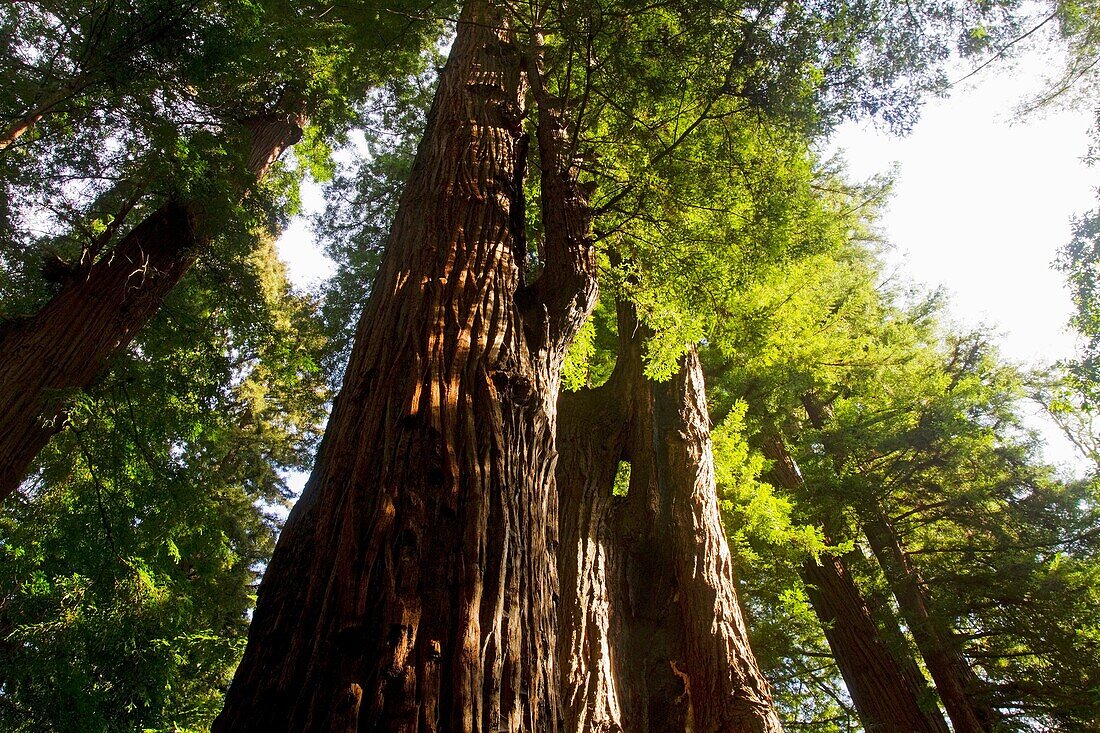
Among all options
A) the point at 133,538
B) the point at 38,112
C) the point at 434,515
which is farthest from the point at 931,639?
the point at 38,112

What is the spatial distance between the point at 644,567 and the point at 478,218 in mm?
3826

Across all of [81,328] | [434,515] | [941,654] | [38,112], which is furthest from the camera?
[941,654]

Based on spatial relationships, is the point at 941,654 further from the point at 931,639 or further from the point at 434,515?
the point at 434,515

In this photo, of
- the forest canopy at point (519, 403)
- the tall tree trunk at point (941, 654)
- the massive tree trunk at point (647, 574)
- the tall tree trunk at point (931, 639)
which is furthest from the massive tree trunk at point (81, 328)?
the tall tree trunk at point (941, 654)

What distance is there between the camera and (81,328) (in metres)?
4.68

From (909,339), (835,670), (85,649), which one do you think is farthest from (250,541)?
(909,339)

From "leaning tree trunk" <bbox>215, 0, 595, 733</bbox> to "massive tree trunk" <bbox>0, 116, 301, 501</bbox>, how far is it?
10.7ft

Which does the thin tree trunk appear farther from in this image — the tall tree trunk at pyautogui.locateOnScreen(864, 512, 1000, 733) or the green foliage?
the tall tree trunk at pyautogui.locateOnScreen(864, 512, 1000, 733)

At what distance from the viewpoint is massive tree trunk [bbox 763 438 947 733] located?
Result: 6.27 metres

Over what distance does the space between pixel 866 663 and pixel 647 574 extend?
136 inches

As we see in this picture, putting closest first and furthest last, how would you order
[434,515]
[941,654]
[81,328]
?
1. [434,515]
2. [81,328]
3. [941,654]

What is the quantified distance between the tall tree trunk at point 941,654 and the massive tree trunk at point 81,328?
8.95 m

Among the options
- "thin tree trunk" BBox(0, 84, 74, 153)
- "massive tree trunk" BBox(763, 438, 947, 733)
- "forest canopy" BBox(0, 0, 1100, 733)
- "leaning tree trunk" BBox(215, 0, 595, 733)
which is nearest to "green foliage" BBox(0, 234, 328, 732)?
"forest canopy" BBox(0, 0, 1100, 733)

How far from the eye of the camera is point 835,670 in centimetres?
909
